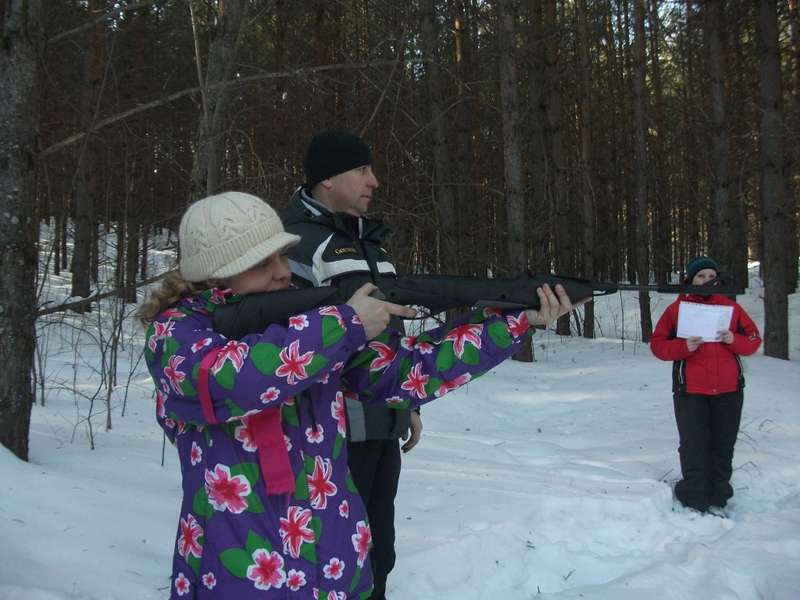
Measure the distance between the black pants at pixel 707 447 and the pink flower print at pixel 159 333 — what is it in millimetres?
3715

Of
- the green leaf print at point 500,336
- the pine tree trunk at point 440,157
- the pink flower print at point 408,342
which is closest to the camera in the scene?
the green leaf print at point 500,336

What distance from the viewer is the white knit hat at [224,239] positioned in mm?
1666

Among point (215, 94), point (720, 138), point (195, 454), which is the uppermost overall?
point (720, 138)

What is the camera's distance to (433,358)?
189cm

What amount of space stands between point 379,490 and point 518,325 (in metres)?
1.03

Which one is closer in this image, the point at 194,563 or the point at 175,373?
the point at 175,373

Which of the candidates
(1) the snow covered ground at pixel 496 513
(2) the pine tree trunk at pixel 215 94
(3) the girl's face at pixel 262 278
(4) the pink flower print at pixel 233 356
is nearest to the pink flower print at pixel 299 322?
(4) the pink flower print at pixel 233 356

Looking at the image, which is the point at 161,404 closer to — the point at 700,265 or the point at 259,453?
the point at 259,453

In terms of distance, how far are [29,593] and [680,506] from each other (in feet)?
12.1

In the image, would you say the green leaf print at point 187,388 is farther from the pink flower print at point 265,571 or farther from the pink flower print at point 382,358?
the pink flower print at point 382,358

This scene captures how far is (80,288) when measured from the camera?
1238cm

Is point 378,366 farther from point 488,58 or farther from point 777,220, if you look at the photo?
point 488,58

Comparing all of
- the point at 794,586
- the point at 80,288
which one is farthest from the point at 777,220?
the point at 80,288

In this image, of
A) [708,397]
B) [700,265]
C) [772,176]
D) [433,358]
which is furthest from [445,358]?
[772,176]
